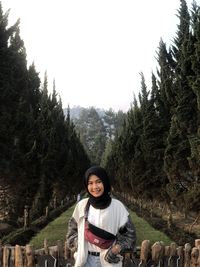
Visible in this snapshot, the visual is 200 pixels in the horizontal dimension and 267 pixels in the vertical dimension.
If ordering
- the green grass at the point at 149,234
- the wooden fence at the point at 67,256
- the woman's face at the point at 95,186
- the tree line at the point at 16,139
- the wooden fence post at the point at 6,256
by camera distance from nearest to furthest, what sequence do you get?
the woman's face at the point at 95,186 < the wooden fence at the point at 67,256 < the wooden fence post at the point at 6,256 < the tree line at the point at 16,139 < the green grass at the point at 149,234

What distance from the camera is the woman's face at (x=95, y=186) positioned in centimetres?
527

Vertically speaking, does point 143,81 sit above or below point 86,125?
below

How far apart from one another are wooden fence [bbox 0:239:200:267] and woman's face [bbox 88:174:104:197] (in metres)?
2.09

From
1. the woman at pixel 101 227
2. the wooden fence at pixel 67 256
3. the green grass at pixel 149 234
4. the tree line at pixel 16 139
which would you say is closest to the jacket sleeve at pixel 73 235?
the woman at pixel 101 227

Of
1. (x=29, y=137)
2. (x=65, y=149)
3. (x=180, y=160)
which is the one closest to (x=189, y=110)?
(x=180, y=160)

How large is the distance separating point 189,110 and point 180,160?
7.07 ft

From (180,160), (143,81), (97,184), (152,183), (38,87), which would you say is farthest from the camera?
(143,81)

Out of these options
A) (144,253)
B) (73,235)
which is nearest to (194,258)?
(144,253)

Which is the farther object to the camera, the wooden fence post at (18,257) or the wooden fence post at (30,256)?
the wooden fence post at (18,257)

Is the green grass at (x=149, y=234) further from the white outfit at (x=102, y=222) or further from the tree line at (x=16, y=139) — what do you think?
the white outfit at (x=102, y=222)

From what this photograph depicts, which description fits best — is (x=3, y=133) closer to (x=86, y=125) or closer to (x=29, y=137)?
(x=29, y=137)

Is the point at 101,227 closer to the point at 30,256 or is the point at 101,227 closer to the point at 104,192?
the point at 104,192

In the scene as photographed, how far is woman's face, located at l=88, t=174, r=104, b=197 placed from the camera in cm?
527

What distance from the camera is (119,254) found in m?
5.38
